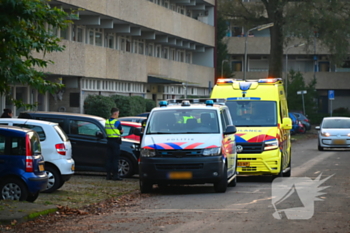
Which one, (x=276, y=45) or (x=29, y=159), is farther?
(x=276, y=45)

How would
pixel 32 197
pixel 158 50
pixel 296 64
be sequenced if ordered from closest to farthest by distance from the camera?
pixel 32 197 → pixel 158 50 → pixel 296 64

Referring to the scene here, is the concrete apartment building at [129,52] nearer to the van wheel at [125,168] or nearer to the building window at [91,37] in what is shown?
the building window at [91,37]

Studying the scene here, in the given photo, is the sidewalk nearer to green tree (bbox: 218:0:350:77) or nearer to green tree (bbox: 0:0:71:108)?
green tree (bbox: 0:0:71:108)

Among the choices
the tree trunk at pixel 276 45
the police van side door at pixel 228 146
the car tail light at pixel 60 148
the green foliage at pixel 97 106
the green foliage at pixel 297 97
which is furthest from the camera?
the green foliage at pixel 297 97

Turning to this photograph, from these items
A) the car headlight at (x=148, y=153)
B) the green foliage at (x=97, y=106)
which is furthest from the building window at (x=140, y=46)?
the car headlight at (x=148, y=153)

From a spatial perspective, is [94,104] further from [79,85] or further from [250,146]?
[250,146]

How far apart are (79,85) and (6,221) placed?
24.6 metres

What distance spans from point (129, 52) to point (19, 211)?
2993 centimetres

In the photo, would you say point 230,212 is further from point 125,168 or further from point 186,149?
point 125,168

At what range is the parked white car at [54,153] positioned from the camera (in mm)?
15125

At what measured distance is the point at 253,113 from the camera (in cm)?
1856

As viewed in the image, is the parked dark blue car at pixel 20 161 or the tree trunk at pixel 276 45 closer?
the parked dark blue car at pixel 20 161

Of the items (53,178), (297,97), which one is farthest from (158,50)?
(53,178)

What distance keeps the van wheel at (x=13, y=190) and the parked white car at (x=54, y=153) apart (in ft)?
6.99
